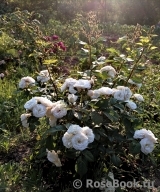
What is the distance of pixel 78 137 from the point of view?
217cm

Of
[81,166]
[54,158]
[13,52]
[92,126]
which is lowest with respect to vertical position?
[13,52]

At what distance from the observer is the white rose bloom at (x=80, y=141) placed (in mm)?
2172

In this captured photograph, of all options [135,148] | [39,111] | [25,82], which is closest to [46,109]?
[39,111]

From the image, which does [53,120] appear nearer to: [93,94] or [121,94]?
[93,94]

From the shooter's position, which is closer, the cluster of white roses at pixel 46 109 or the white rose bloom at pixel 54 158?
the cluster of white roses at pixel 46 109

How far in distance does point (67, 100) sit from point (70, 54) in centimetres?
336

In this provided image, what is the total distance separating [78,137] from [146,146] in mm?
497

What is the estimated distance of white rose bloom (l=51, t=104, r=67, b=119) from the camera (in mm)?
2361

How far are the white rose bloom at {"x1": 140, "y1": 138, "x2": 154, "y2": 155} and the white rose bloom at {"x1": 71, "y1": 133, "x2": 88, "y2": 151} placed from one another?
416 mm

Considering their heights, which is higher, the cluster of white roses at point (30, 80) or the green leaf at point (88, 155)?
the cluster of white roses at point (30, 80)

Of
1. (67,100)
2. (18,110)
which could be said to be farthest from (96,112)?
(18,110)

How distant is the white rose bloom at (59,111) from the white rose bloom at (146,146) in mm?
589

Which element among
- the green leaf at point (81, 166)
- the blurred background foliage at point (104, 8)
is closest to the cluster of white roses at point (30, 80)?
the green leaf at point (81, 166)

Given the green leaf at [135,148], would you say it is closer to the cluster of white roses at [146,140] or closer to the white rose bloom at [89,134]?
the cluster of white roses at [146,140]
